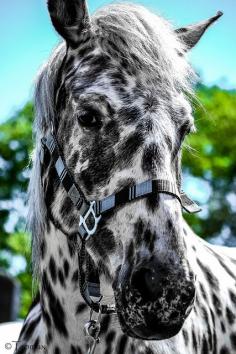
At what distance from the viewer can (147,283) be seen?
2.54 metres

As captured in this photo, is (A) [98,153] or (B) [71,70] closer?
(A) [98,153]

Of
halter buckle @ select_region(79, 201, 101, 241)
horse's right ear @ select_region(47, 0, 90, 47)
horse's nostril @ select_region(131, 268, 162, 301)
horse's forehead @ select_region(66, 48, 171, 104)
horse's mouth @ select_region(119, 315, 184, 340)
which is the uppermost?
horse's right ear @ select_region(47, 0, 90, 47)

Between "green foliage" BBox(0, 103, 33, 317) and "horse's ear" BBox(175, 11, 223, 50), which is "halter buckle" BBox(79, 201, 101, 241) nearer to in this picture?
"horse's ear" BBox(175, 11, 223, 50)

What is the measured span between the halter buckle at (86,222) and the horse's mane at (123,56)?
38 cm

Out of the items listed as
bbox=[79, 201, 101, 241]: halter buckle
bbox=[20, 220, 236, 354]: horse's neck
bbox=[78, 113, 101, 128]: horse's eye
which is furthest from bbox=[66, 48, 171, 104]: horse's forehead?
bbox=[20, 220, 236, 354]: horse's neck

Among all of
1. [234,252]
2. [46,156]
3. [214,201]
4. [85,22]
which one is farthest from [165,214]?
[214,201]

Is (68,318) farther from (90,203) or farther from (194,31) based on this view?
(194,31)

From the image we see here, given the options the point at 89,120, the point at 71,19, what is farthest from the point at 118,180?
the point at 71,19

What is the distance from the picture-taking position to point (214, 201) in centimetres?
2688

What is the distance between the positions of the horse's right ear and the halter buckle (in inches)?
32.7

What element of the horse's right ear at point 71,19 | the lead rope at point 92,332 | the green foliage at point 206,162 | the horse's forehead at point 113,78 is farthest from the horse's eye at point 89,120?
the green foliage at point 206,162

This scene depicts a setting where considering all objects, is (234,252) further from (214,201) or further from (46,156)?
(214,201)

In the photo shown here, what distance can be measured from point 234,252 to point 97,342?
6.32 feet

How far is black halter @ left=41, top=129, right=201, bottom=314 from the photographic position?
2.70 meters
